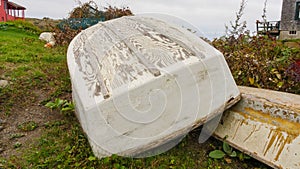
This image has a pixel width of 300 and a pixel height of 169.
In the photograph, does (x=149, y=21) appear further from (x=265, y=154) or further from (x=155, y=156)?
(x=265, y=154)

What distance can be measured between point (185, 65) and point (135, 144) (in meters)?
0.70

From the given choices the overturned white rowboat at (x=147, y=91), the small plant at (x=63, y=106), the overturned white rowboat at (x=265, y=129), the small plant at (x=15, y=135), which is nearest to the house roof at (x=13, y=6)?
the small plant at (x=63, y=106)

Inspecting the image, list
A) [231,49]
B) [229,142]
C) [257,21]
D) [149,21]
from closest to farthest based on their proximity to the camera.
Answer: [229,142]
[149,21]
[231,49]
[257,21]

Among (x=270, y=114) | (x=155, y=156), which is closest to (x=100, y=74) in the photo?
(x=155, y=156)

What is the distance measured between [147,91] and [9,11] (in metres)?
24.1

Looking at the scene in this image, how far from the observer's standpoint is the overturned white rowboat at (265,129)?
180cm

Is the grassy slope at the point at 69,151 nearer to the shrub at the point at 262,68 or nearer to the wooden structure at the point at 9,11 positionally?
the shrub at the point at 262,68

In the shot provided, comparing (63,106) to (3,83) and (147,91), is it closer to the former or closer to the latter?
(3,83)

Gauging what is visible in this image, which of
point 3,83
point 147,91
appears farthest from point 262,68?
point 3,83

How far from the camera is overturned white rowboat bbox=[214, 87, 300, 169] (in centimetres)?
180

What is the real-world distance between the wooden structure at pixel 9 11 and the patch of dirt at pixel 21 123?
19073 millimetres

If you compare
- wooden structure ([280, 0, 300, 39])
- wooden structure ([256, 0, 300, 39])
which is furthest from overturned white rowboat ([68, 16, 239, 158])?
wooden structure ([280, 0, 300, 39])

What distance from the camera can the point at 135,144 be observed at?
1.82m

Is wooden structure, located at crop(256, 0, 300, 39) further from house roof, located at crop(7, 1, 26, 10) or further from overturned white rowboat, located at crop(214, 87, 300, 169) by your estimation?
house roof, located at crop(7, 1, 26, 10)
